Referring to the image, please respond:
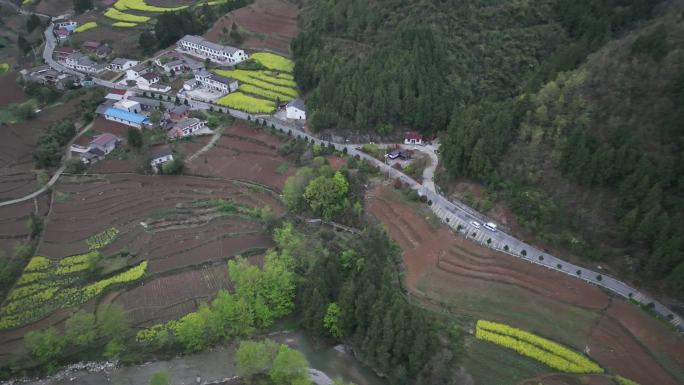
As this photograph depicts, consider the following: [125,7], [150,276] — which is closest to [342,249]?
[150,276]

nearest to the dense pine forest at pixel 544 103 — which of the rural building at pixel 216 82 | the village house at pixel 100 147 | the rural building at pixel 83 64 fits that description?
the rural building at pixel 216 82

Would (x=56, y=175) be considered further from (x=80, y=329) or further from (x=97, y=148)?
(x=80, y=329)

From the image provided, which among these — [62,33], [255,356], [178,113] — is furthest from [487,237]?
[62,33]

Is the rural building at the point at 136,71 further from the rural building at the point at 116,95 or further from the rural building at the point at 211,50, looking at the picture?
the rural building at the point at 211,50

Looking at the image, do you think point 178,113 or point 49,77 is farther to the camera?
point 49,77

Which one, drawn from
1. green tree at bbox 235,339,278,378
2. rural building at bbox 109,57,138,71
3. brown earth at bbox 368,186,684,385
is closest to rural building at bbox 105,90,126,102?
rural building at bbox 109,57,138,71

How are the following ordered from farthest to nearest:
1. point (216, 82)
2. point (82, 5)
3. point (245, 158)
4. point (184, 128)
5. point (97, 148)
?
point (82, 5) < point (216, 82) < point (184, 128) < point (97, 148) < point (245, 158)
